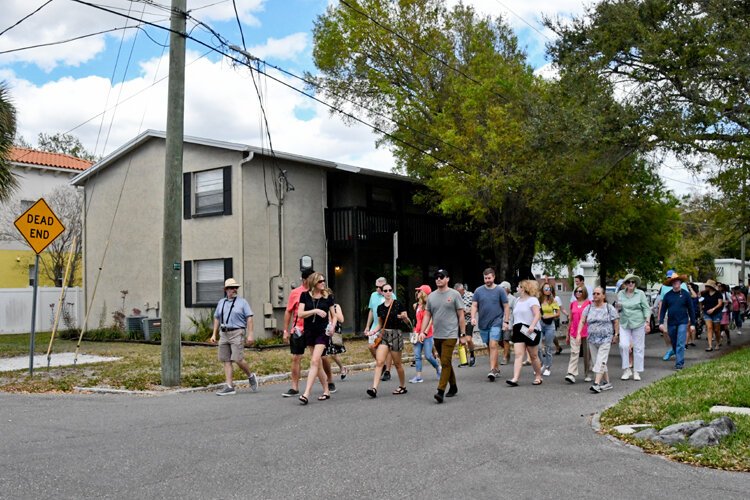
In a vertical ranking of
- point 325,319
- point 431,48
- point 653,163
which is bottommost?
point 325,319

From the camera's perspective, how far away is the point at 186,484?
6.22 m

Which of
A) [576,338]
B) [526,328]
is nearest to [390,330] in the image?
[526,328]

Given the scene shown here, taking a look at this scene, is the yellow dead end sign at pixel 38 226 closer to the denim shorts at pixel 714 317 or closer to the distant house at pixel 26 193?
the denim shorts at pixel 714 317

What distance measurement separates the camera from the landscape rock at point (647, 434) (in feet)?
25.8

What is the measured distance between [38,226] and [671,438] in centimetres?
1130

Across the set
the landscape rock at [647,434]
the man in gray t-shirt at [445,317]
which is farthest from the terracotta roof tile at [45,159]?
the landscape rock at [647,434]

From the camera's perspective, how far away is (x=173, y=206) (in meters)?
12.8

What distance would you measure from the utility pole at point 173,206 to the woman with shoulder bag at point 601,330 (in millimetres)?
6801

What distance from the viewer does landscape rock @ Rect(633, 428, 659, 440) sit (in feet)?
25.8

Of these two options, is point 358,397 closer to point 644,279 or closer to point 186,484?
point 186,484

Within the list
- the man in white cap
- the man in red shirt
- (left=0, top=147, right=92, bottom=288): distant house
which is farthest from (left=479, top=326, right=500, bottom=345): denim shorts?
(left=0, top=147, right=92, bottom=288): distant house

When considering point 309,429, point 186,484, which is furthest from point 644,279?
point 186,484

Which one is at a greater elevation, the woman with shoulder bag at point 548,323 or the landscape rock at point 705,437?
the woman with shoulder bag at point 548,323

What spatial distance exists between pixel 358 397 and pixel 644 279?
91.3ft
